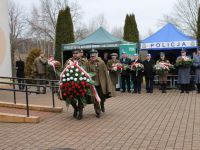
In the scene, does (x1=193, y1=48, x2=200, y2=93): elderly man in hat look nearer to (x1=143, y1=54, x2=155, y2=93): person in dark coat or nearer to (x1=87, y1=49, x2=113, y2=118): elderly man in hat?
(x1=143, y1=54, x2=155, y2=93): person in dark coat

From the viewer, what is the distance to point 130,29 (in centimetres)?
3594

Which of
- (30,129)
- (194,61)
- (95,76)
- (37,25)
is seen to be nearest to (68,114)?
(95,76)

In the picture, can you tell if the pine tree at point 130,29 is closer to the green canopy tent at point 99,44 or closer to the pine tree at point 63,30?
the pine tree at point 63,30

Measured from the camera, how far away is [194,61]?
18.0m

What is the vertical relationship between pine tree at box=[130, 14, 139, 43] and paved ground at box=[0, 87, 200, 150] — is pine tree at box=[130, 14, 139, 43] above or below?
above

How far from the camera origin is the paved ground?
25.8ft

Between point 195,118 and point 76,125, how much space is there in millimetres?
2992

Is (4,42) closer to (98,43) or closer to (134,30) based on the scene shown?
(98,43)

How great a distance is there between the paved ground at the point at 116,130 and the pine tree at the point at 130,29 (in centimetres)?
2302

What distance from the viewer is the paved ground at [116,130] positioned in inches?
309

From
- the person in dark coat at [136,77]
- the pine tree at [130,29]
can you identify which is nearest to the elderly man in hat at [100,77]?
the person in dark coat at [136,77]

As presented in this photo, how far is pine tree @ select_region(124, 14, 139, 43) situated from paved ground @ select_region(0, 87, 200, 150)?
75.5 feet

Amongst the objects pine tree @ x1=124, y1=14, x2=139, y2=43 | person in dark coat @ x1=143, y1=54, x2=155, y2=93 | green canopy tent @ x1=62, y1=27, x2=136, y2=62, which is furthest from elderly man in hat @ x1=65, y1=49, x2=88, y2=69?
pine tree @ x1=124, y1=14, x2=139, y2=43

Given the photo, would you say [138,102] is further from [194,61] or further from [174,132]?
[174,132]
